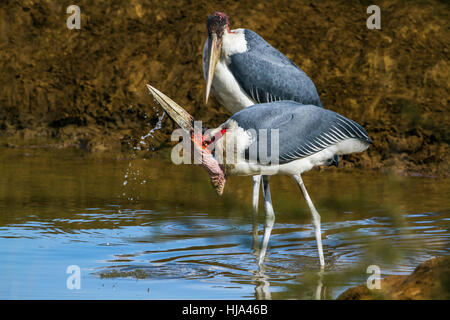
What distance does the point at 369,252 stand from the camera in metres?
6.59

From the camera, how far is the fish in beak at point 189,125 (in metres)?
5.54

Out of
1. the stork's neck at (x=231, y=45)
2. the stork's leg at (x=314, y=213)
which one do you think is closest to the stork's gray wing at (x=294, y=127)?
the stork's leg at (x=314, y=213)

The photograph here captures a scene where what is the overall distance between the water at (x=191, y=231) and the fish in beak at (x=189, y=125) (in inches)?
26.7

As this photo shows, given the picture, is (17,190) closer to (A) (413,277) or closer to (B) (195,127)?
(B) (195,127)

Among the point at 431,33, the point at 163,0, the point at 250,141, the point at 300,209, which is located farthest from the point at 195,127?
the point at 163,0

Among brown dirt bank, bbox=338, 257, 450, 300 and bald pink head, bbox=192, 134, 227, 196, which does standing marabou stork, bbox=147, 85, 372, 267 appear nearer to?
bald pink head, bbox=192, 134, 227, 196

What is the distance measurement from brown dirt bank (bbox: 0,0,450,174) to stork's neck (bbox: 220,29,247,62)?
4287 millimetres

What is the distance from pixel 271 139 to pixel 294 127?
245mm

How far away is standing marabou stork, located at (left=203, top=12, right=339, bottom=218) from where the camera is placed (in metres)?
7.40

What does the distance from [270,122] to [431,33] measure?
8.55 meters


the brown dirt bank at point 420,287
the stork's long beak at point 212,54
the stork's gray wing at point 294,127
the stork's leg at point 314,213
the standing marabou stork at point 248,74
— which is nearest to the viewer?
the brown dirt bank at point 420,287

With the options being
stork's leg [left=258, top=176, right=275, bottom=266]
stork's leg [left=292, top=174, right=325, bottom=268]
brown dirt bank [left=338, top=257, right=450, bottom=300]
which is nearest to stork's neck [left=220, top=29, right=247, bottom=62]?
stork's leg [left=258, top=176, right=275, bottom=266]

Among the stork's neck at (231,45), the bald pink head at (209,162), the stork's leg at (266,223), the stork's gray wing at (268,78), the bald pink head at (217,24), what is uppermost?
the bald pink head at (217,24)

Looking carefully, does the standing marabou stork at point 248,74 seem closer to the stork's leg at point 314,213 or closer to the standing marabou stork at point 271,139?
the stork's leg at point 314,213
